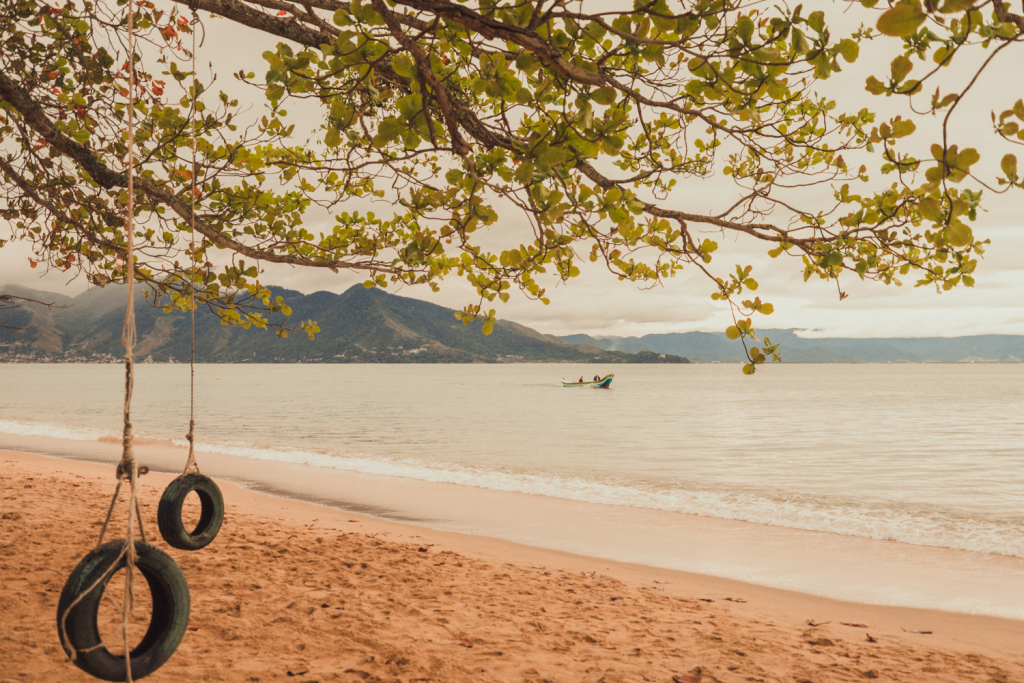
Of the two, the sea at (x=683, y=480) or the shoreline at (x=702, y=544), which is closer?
the shoreline at (x=702, y=544)

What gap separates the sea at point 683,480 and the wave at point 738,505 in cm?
7

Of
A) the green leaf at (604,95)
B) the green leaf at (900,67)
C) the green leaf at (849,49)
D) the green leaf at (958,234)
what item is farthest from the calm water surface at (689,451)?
the green leaf at (604,95)

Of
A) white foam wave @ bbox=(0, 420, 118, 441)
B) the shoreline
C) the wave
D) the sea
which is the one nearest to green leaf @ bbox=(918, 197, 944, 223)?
the shoreline

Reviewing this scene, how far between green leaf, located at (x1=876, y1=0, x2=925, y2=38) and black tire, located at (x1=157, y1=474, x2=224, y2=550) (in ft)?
14.9

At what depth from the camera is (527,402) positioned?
2240 inches

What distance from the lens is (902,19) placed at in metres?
1.79

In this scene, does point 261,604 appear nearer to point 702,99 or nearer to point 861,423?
point 702,99

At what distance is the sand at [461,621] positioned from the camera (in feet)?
15.5

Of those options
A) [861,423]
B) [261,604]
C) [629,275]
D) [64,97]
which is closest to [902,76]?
[629,275]

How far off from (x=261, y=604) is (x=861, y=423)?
4015cm

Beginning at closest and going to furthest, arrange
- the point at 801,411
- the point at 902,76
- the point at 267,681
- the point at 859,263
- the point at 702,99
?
1. the point at 902,76
2. the point at 702,99
3. the point at 859,263
4. the point at 267,681
5. the point at 801,411

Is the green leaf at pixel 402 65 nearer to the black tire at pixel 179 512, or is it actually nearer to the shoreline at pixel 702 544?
the black tire at pixel 179 512

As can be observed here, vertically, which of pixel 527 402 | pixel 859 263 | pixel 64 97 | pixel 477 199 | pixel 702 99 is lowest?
pixel 527 402

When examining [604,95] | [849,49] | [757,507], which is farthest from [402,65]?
[757,507]
